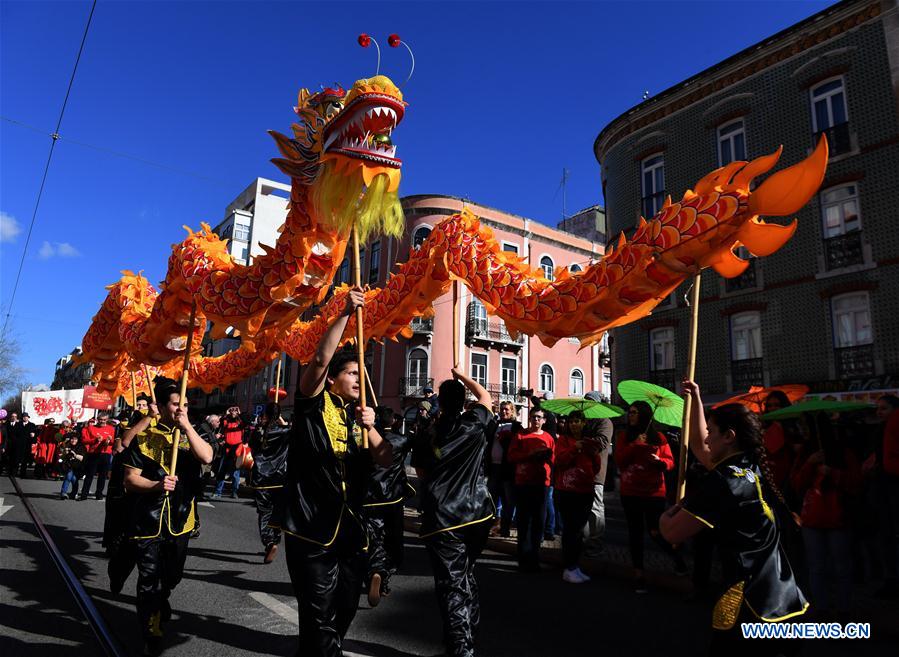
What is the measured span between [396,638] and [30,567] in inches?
160

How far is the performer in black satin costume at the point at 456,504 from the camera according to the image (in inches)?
140

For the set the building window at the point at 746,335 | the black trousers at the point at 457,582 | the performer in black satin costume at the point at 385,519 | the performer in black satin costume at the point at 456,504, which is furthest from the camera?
the building window at the point at 746,335

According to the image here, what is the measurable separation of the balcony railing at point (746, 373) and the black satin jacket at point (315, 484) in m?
15.1

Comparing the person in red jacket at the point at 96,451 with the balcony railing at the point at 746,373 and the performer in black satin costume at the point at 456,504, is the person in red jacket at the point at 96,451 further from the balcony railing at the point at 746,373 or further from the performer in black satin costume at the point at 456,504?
the balcony railing at the point at 746,373

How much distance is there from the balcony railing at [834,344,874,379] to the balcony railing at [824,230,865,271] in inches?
80.6

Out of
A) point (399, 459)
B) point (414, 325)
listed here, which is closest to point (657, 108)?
point (414, 325)

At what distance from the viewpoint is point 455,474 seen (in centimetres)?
388

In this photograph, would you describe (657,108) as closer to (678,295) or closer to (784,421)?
(678,295)

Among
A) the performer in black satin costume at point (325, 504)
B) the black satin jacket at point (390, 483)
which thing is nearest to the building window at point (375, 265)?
the black satin jacket at point (390, 483)

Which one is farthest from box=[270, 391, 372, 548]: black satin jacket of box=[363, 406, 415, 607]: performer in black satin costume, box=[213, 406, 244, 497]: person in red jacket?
box=[213, 406, 244, 497]: person in red jacket

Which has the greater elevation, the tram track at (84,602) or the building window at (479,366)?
the building window at (479,366)

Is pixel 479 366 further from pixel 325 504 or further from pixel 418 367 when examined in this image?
pixel 325 504

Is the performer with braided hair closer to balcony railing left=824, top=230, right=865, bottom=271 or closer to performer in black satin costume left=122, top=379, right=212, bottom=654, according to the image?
performer in black satin costume left=122, top=379, right=212, bottom=654

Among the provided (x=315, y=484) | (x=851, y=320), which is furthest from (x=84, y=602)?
(x=851, y=320)
